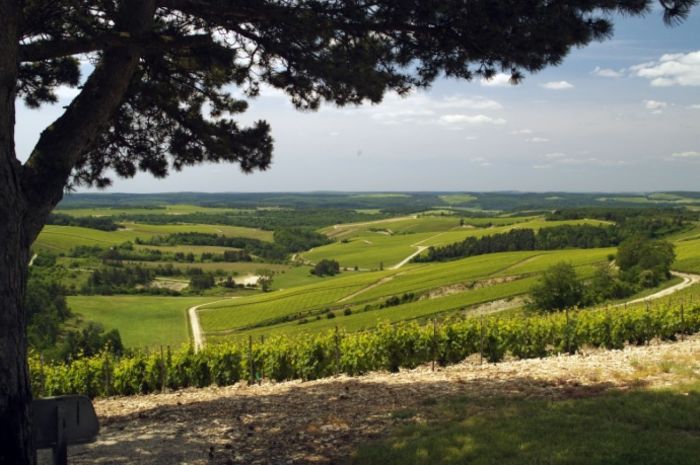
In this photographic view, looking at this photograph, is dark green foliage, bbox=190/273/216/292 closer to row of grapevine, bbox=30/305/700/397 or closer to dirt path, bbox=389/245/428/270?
dirt path, bbox=389/245/428/270

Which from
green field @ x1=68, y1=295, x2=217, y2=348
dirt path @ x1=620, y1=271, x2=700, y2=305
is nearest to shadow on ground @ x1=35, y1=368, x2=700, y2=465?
dirt path @ x1=620, y1=271, x2=700, y2=305

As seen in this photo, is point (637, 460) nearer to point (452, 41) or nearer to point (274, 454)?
point (274, 454)

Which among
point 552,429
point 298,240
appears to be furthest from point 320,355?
point 298,240

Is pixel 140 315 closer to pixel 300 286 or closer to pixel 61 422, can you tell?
pixel 300 286

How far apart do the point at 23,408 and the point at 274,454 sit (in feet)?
9.02

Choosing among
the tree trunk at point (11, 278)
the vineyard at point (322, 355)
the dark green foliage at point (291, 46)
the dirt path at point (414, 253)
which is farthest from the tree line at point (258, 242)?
the tree trunk at point (11, 278)

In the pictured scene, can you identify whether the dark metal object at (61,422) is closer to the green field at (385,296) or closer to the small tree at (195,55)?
the small tree at (195,55)

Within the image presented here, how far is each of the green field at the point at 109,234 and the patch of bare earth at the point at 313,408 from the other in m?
87.7

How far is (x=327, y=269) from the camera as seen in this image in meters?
113

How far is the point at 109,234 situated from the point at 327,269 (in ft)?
230

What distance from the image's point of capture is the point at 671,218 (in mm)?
117812

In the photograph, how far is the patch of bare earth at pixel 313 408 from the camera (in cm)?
618

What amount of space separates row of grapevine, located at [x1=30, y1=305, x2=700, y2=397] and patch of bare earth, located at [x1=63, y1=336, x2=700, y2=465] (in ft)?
2.34

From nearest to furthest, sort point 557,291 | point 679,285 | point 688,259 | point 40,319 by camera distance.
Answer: point 40,319, point 557,291, point 679,285, point 688,259
